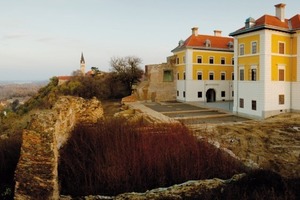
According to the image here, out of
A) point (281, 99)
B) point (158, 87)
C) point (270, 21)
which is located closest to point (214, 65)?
point (158, 87)

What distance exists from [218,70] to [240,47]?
451 inches

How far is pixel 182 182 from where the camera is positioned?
8.70 metres

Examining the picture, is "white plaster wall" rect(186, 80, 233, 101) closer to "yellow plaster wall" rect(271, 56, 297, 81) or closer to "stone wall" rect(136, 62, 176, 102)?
"stone wall" rect(136, 62, 176, 102)

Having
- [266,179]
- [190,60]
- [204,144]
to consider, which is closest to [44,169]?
[204,144]

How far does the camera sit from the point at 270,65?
26125mm

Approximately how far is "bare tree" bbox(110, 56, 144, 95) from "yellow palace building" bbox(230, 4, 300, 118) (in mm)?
21350

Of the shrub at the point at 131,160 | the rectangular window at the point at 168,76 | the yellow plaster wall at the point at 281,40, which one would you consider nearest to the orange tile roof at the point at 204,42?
the rectangular window at the point at 168,76

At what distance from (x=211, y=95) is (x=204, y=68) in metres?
4.58

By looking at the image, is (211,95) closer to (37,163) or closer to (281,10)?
(281,10)

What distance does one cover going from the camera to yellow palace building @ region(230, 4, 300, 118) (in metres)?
26.0

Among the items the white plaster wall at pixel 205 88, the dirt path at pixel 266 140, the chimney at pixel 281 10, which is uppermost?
the chimney at pixel 281 10

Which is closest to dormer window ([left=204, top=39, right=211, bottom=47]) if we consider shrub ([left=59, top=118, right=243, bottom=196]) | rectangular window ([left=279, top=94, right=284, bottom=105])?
rectangular window ([left=279, top=94, right=284, bottom=105])

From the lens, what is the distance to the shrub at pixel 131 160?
8.17m

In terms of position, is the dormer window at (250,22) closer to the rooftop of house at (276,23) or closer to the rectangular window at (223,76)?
the rooftop of house at (276,23)
